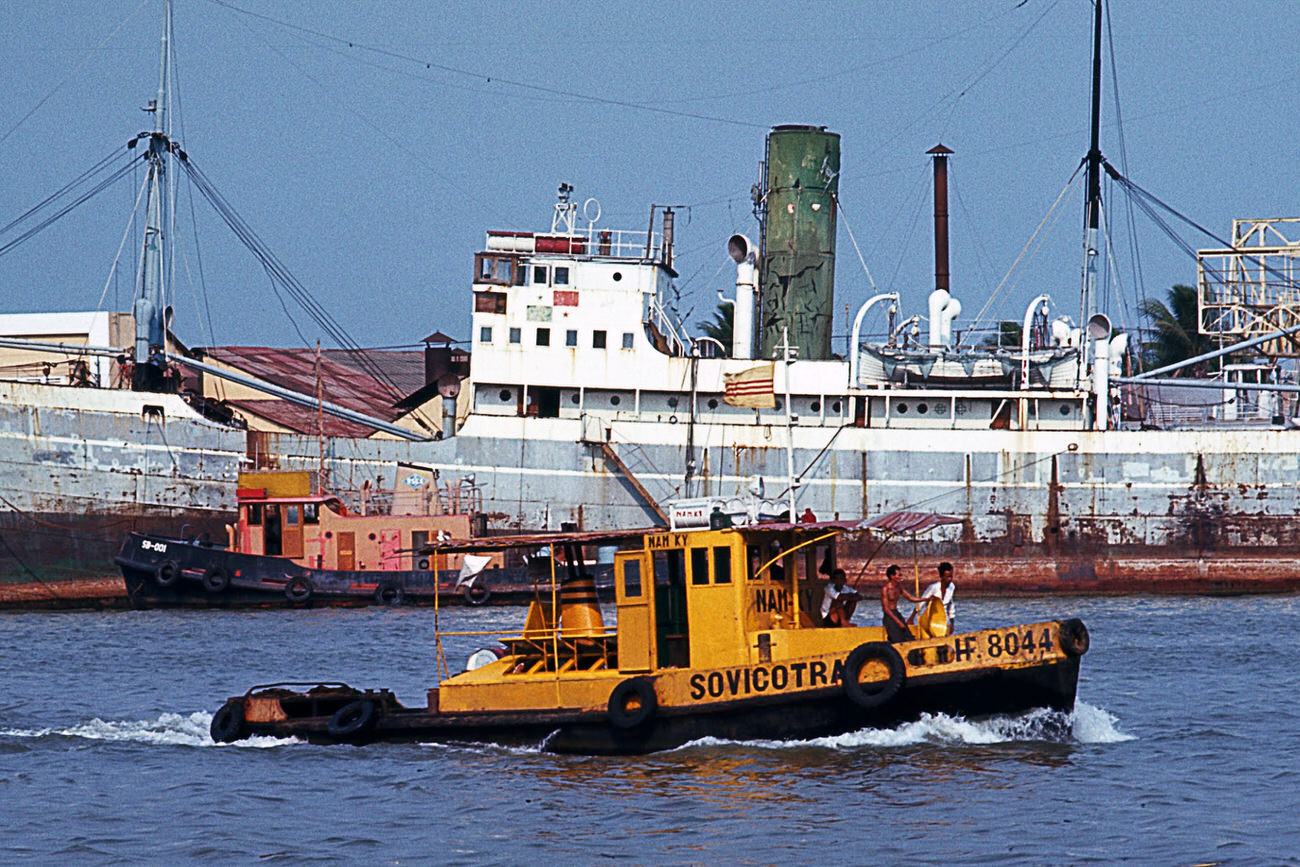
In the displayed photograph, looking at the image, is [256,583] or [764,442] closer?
[256,583]

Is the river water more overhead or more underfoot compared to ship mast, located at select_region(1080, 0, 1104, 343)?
more underfoot

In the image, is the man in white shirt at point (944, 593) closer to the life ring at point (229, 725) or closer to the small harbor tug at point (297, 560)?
the life ring at point (229, 725)

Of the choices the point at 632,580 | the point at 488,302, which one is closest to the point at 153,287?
the point at 488,302

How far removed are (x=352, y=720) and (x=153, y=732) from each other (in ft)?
10.7

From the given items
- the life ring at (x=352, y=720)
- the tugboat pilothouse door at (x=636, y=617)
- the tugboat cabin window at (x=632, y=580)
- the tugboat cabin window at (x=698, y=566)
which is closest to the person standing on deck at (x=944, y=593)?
the tugboat cabin window at (x=698, y=566)

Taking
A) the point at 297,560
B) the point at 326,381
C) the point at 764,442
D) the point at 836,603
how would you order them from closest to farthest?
the point at 836,603, the point at 297,560, the point at 764,442, the point at 326,381

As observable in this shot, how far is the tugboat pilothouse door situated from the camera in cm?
1858

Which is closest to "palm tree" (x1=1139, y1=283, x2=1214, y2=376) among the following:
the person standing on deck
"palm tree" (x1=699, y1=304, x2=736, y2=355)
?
"palm tree" (x1=699, y1=304, x2=736, y2=355)

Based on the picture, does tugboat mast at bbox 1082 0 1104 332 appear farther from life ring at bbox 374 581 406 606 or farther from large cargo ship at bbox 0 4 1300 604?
life ring at bbox 374 581 406 606

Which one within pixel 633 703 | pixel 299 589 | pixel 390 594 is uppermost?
pixel 299 589

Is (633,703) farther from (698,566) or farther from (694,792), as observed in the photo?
(694,792)

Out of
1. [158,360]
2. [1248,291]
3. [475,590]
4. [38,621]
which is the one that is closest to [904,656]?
[475,590]

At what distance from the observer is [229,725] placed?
20.2m

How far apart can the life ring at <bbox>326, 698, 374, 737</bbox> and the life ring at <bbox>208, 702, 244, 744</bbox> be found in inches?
48.4
